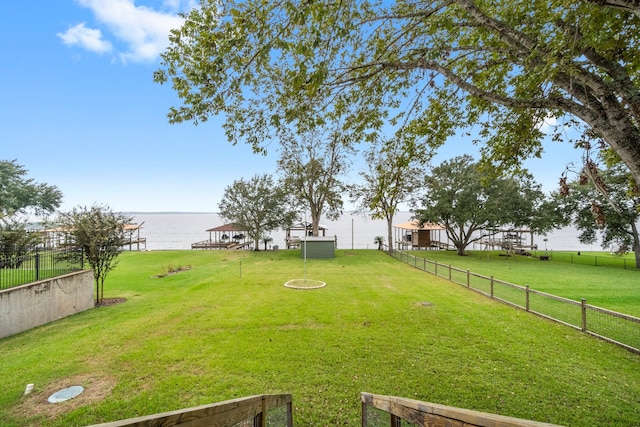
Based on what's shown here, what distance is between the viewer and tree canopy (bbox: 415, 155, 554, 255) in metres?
28.2

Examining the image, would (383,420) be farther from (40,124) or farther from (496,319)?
(40,124)

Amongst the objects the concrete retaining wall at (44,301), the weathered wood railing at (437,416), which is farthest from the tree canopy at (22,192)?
the weathered wood railing at (437,416)

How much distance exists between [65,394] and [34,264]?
22.3 ft

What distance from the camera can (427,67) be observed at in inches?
204

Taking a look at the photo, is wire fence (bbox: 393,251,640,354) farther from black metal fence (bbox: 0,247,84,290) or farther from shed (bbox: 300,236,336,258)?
black metal fence (bbox: 0,247,84,290)

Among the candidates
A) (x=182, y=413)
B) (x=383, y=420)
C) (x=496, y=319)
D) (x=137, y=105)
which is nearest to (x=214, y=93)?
(x=182, y=413)

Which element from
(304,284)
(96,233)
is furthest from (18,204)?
(304,284)

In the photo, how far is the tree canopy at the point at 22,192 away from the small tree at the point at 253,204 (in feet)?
68.4

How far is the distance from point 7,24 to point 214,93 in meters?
10.1

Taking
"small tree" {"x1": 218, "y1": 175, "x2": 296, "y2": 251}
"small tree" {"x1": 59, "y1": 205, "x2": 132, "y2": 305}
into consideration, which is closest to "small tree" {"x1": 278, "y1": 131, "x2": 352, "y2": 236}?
"small tree" {"x1": 218, "y1": 175, "x2": 296, "y2": 251}

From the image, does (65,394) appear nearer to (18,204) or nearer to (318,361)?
(318,361)

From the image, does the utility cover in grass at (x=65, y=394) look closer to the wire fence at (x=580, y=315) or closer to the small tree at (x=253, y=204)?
the wire fence at (x=580, y=315)

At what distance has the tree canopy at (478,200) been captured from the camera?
28203mm

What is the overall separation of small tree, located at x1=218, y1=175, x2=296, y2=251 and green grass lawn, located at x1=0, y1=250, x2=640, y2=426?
21861 millimetres
